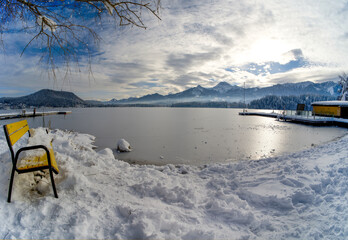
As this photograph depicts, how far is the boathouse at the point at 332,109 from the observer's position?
97.1 feet

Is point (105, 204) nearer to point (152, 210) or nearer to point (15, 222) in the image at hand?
point (152, 210)

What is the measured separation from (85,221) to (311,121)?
36031 millimetres

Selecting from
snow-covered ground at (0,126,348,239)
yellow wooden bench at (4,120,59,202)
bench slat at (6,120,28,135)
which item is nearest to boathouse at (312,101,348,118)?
snow-covered ground at (0,126,348,239)

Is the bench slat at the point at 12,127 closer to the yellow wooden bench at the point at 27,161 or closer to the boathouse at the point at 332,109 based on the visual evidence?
the yellow wooden bench at the point at 27,161

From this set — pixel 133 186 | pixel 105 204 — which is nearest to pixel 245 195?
pixel 133 186

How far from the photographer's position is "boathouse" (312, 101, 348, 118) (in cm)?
2959

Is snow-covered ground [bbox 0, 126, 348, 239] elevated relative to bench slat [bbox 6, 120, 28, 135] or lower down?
lower down

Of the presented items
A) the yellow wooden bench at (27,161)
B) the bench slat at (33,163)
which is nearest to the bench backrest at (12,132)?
the yellow wooden bench at (27,161)

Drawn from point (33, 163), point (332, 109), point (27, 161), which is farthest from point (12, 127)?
point (332, 109)

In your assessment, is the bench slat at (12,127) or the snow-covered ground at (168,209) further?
the bench slat at (12,127)

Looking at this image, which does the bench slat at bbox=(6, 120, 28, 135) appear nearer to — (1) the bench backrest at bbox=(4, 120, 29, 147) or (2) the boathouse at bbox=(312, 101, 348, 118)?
→ (1) the bench backrest at bbox=(4, 120, 29, 147)

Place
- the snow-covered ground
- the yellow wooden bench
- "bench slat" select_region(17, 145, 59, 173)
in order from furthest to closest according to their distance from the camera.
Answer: "bench slat" select_region(17, 145, 59, 173) → the yellow wooden bench → the snow-covered ground

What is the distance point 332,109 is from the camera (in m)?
31.3

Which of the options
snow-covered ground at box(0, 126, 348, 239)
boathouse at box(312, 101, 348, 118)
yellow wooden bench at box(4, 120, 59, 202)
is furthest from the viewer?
boathouse at box(312, 101, 348, 118)
